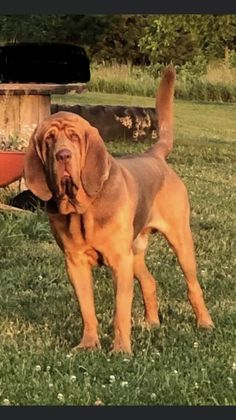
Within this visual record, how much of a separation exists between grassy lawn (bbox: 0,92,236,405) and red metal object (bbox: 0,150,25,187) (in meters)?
0.24

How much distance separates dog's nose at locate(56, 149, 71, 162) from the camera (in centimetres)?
331

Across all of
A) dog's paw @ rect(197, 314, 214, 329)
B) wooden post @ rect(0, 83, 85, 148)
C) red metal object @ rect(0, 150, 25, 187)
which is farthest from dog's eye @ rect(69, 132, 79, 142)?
wooden post @ rect(0, 83, 85, 148)

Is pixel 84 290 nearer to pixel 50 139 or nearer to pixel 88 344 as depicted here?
pixel 88 344

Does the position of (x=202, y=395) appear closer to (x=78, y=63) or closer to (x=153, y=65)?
(x=78, y=63)

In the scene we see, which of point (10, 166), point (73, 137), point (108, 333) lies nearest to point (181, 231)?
point (108, 333)

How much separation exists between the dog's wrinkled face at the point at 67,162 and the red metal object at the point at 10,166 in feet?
8.72

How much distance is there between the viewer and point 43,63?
26.7ft

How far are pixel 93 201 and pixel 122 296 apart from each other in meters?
0.36

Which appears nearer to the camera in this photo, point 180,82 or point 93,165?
point 93,165

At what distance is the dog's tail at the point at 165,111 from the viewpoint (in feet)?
13.7

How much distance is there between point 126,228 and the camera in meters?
3.56

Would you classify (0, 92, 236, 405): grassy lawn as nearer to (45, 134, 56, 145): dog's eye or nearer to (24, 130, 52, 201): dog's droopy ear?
(24, 130, 52, 201): dog's droopy ear

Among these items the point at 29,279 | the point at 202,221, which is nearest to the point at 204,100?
the point at 202,221

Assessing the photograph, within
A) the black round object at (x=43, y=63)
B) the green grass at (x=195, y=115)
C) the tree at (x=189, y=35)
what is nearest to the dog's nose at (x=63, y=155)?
the black round object at (x=43, y=63)
